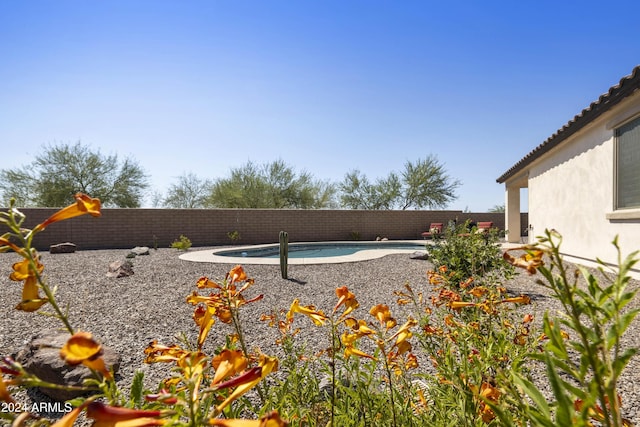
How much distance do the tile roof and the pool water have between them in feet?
22.6

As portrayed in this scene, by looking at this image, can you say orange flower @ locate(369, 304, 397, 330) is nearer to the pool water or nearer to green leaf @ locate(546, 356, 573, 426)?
green leaf @ locate(546, 356, 573, 426)

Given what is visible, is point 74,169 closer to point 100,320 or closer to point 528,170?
point 100,320

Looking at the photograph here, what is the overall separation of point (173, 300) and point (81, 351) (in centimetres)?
561

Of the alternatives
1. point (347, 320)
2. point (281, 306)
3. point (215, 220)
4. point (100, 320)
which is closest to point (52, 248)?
point (215, 220)

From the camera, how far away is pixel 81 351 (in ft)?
1.27

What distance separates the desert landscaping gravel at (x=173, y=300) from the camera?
3.54m

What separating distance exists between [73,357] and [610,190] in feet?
25.7

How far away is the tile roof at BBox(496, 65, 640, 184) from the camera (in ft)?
16.1

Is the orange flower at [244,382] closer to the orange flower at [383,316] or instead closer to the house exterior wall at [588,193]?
the orange flower at [383,316]

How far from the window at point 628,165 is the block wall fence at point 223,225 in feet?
44.7

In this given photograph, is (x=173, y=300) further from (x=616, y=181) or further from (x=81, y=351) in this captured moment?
(x=616, y=181)

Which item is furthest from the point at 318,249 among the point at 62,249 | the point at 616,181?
the point at 616,181

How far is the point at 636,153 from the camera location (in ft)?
18.2

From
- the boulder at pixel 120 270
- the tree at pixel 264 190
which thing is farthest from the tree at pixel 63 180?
the boulder at pixel 120 270
